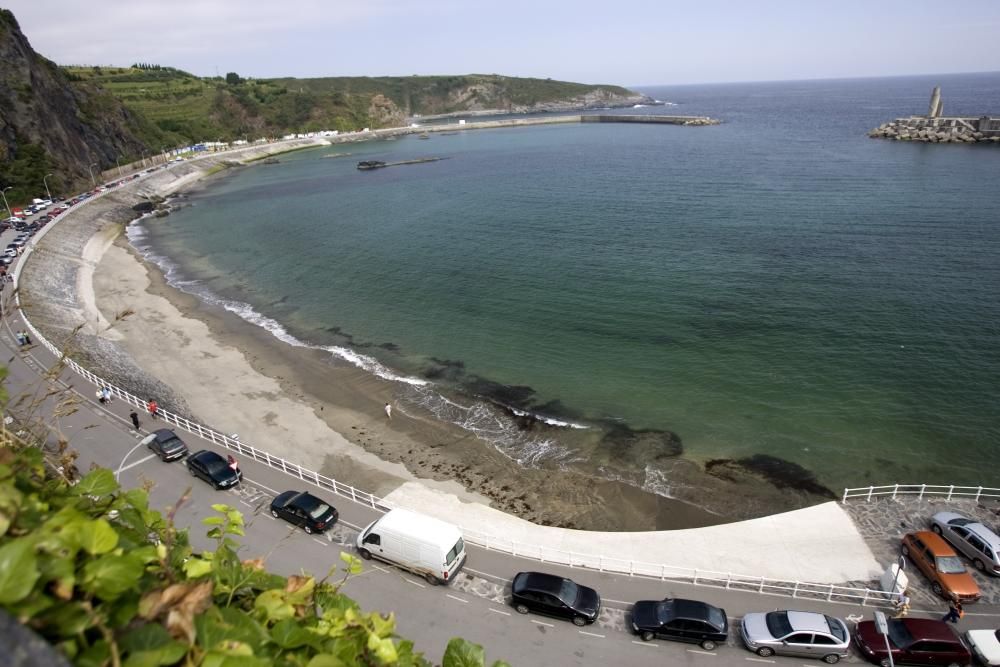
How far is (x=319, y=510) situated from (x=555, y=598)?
32.3 feet

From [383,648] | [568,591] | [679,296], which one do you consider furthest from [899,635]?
[679,296]

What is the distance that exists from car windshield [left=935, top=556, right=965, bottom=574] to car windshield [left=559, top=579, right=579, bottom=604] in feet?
41.5

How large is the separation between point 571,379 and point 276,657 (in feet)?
110

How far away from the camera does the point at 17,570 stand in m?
2.62

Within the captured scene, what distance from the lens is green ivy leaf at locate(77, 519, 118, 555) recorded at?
3.33m

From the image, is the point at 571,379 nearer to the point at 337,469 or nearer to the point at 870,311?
the point at 337,469

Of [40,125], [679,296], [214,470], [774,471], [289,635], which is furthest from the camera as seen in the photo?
[40,125]

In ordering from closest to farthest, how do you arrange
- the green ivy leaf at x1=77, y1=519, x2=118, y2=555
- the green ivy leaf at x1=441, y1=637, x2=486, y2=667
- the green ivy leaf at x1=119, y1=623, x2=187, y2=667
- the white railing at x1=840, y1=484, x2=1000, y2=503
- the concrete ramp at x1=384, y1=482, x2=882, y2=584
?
1. the green ivy leaf at x1=119, y1=623, x2=187, y2=667
2. the green ivy leaf at x1=77, y1=519, x2=118, y2=555
3. the green ivy leaf at x1=441, y1=637, x2=486, y2=667
4. the concrete ramp at x1=384, y1=482, x2=882, y2=584
5. the white railing at x1=840, y1=484, x2=1000, y2=503

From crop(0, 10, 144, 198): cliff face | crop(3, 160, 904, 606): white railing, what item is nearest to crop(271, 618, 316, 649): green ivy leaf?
crop(3, 160, 904, 606): white railing

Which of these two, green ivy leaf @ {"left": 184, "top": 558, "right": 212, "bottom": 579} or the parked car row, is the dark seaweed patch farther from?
green ivy leaf @ {"left": 184, "top": 558, "right": 212, "bottom": 579}

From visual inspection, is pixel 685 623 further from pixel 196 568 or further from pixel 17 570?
pixel 17 570

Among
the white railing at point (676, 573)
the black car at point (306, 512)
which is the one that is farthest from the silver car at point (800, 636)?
the black car at point (306, 512)

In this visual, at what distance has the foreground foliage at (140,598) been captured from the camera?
114 inches

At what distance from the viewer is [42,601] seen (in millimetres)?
2713
